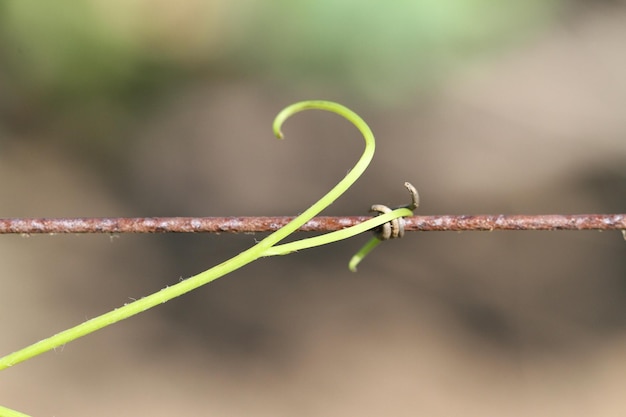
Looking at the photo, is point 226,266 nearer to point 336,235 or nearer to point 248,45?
point 336,235

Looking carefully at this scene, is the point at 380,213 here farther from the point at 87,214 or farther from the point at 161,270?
the point at 87,214

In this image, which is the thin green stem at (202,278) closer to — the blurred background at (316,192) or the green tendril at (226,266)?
the green tendril at (226,266)

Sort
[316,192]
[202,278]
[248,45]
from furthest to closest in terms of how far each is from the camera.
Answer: [248,45], [316,192], [202,278]

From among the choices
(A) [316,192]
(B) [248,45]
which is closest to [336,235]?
(A) [316,192]

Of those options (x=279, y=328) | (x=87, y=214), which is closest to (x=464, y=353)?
(x=279, y=328)

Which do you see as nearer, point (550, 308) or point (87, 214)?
point (550, 308)

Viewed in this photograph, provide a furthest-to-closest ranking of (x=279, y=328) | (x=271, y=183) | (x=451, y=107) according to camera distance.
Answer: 1. (x=451, y=107)
2. (x=271, y=183)
3. (x=279, y=328)
